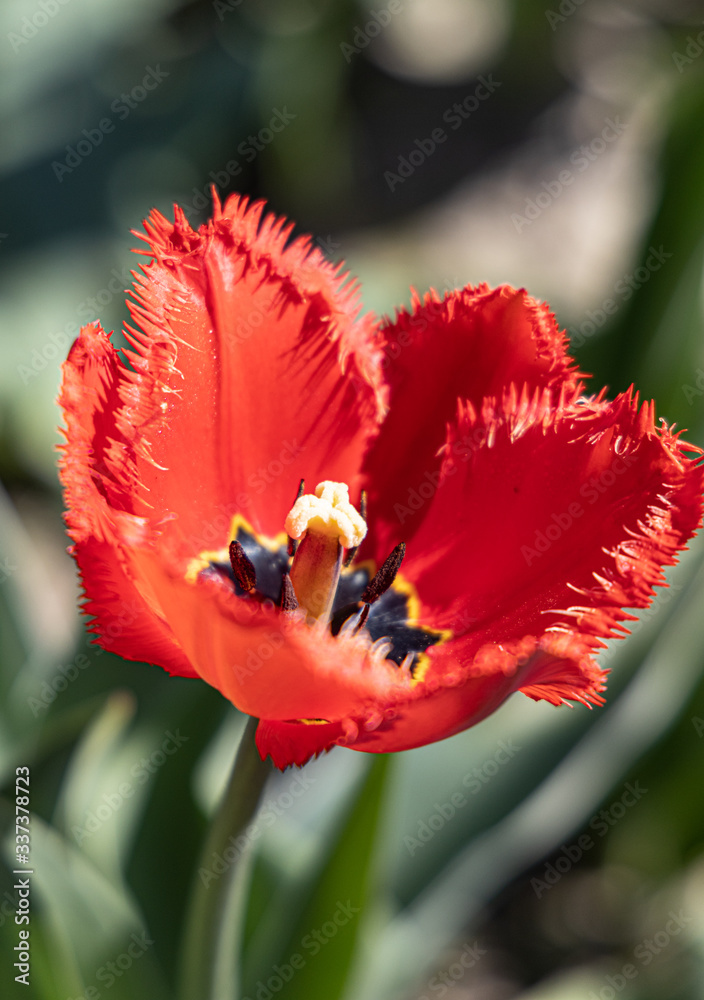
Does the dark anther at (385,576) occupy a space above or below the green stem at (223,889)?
above

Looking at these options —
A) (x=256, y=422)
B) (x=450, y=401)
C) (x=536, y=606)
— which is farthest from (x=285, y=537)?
(x=536, y=606)

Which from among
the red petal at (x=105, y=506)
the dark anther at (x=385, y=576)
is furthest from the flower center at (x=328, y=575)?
the red petal at (x=105, y=506)

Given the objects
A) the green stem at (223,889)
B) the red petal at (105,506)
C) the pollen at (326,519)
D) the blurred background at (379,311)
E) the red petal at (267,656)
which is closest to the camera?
the red petal at (267,656)

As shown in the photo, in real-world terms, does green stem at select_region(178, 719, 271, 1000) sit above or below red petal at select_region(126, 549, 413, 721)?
below

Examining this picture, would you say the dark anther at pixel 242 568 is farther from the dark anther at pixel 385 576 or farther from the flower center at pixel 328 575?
the dark anther at pixel 385 576

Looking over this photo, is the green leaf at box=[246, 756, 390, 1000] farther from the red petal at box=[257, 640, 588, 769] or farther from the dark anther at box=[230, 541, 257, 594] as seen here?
the red petal at box=[257, 640, 588, 769]

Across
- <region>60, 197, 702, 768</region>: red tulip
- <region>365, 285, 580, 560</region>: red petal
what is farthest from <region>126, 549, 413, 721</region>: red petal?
<region>365, 285, 580, 560</region>: red petal
